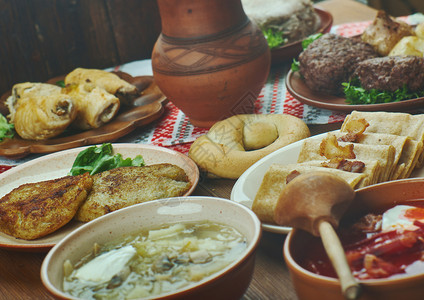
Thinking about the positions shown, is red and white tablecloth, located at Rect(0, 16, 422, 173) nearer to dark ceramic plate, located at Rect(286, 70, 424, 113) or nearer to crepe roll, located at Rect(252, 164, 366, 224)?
dark ceramic plate, located at Rect(286, 70, 424, 113)

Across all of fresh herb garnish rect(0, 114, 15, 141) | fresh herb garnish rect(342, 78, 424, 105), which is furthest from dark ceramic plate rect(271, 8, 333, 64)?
fresh herb garnish rect(0, 114, 15, 141)

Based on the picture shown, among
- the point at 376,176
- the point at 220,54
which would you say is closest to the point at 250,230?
the point at 376,176

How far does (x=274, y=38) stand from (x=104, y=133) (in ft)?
4.32

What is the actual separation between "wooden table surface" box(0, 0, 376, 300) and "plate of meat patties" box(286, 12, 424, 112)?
0.72 metres

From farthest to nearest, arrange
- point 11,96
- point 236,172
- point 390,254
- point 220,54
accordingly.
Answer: point 11,96 → point 220,54 → point 236,172 → point 390,254

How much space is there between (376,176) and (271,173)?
0.31m

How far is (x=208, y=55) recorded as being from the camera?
227 cm

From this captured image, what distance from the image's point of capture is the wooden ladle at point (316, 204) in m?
1.04

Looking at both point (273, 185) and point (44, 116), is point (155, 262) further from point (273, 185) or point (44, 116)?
point (44, 116)

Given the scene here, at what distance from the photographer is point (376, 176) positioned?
1447mm

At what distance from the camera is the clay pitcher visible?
7.42 ft

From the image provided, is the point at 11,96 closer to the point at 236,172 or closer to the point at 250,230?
the point at 236,172

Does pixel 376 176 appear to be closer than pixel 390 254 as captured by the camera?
No

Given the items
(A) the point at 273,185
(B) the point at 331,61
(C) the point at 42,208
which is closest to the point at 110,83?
(B) the point at 331,61
